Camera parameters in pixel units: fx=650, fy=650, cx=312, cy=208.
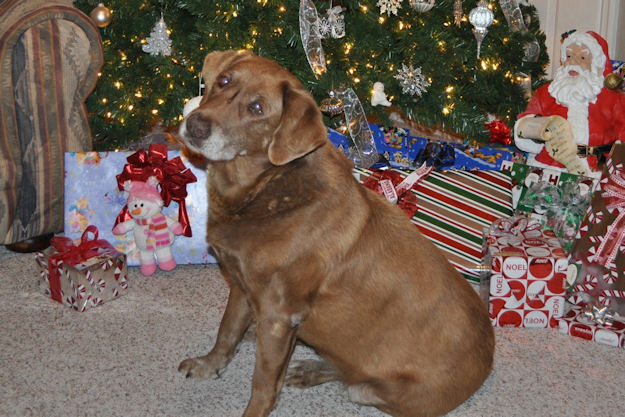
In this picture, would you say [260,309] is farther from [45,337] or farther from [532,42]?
[532,42]

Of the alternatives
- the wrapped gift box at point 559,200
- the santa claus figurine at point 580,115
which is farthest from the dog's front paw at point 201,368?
the santa claus figurine at point 580,115

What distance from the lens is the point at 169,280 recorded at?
263 centimetres

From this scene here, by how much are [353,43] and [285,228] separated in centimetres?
143

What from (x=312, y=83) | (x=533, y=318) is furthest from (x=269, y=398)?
(x=312, y=83)

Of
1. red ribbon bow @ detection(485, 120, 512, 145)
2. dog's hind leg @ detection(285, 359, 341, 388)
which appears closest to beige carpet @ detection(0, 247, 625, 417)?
dog's hind leg @ detection(285, 359, 341, 388)

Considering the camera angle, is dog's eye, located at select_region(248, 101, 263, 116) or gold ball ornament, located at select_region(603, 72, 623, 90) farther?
gold ball ornament, located at select_region(603, 72, 623, 90)

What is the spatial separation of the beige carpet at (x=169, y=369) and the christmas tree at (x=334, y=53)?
0.97m

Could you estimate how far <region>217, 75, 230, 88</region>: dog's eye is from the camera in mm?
1694

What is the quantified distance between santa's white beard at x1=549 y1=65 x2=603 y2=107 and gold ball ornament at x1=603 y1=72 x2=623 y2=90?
0.04m

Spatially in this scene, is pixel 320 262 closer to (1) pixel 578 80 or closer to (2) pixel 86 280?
(2) pixel 86 280

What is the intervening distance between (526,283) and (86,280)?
158 cm

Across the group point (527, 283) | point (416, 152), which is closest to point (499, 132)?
point (416, 152)

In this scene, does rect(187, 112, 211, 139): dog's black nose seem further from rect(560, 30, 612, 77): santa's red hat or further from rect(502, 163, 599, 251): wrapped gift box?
rect(560, 30, 612, 77): santa's red hat

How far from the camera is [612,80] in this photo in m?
2.86
